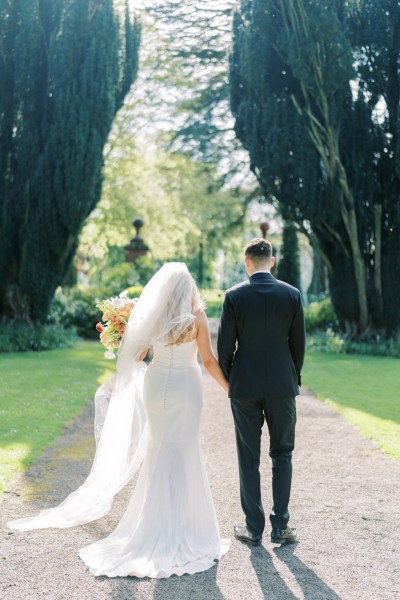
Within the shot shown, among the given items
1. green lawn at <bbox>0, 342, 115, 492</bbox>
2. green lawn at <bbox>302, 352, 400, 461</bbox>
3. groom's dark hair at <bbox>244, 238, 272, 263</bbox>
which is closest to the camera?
groom's dark hair at <bbox>244, 238, 272, 263</bbox>

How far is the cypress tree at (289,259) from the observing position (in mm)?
21359

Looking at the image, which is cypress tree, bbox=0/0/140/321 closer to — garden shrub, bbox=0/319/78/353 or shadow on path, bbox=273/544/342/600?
garden shrub, bbox=0/319/78/353

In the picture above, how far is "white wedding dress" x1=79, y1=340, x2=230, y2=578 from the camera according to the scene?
Result: 3.94m

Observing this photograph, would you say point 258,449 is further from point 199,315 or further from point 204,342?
point 199,315

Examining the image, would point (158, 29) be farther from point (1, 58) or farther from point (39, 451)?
point (39, 451)

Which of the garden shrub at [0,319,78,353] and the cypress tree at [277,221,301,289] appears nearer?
the garden shrub at [0,319,78,353]

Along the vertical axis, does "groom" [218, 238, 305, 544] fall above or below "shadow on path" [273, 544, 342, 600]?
above

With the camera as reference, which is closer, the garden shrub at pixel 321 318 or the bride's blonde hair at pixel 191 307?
the bride's blonde hair at pixel 191 307

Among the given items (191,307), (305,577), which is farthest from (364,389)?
(305,577)

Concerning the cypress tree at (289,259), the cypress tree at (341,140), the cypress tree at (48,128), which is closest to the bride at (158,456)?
the cypress tree at (48,128)

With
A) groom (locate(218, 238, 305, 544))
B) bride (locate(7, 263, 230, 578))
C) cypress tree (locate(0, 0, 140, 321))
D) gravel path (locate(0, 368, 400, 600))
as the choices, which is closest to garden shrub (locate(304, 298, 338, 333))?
cypress tree (locate(0, 0, 140, 321))

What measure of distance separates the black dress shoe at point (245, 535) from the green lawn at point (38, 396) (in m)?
2.00

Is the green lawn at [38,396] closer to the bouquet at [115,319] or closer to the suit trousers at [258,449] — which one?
the bouquet at [115,319]

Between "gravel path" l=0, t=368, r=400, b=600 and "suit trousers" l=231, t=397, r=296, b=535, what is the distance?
0.19 metres
